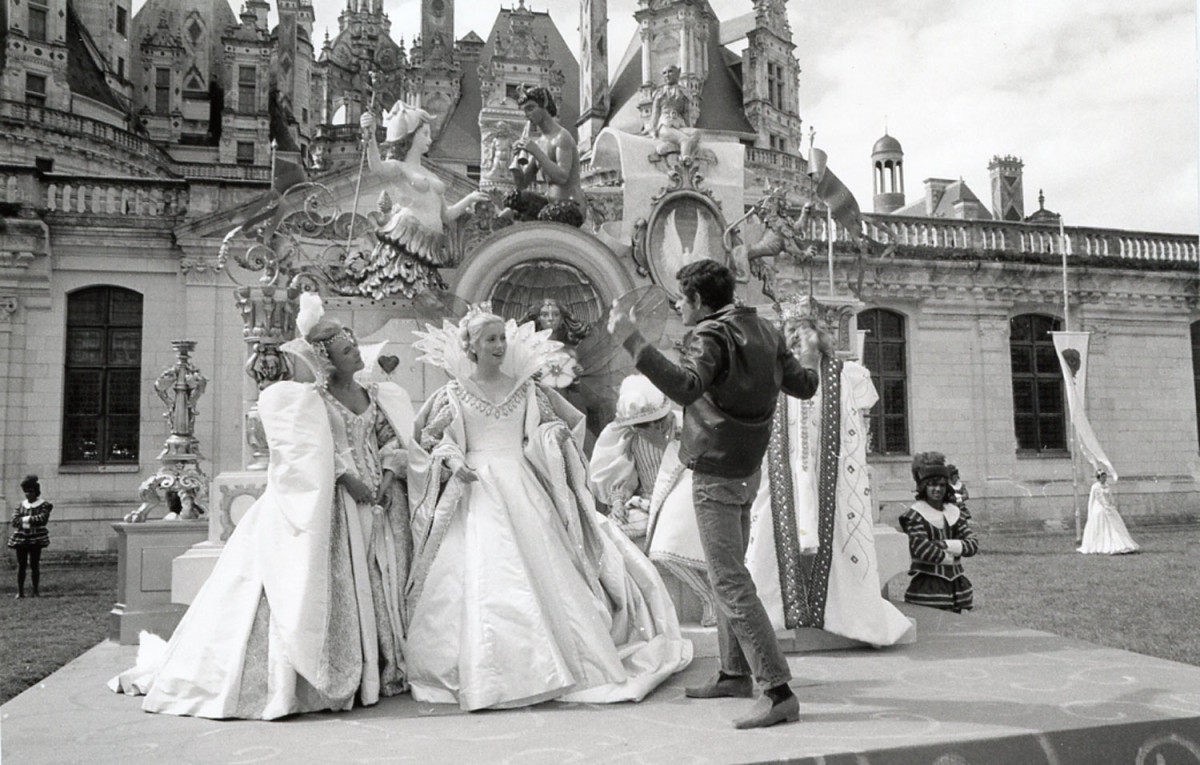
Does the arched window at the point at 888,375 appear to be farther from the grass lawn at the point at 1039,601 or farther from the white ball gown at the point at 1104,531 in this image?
the white ball gown at the point at 1104,531

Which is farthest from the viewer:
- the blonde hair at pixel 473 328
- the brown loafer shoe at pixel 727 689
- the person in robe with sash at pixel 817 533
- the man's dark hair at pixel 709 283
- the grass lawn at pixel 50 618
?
the grass lawn at pixel 50 618

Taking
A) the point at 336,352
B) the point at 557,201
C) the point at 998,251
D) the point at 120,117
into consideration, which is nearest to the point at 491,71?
the point at 120,117

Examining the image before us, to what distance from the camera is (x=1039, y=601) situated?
9.84 m

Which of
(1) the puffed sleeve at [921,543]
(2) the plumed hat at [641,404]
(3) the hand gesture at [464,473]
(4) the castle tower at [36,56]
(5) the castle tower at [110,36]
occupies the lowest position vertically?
(1) the puffed sleeve at [921,543]

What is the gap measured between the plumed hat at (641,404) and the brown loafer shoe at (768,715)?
2.41 metres

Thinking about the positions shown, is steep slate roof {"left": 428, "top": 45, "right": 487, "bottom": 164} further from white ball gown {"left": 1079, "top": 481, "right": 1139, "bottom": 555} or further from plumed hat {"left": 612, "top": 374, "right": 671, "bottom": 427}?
plumed hat {"left": 612, "top": 374, "right": 671, "bottom": 427}

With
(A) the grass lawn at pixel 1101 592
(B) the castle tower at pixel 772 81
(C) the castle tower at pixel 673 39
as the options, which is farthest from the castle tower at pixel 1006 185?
(A) the grass lawn at pixel 1101 592

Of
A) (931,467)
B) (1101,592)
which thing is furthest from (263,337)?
(1101,592)

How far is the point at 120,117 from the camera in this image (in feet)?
134

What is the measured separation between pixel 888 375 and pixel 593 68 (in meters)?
24.2

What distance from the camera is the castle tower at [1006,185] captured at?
4231cm

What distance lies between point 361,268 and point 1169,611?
790 cm

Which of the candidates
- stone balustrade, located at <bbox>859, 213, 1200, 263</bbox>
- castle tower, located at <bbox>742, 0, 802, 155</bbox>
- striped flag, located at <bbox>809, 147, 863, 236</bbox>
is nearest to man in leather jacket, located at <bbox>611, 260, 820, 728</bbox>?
striped flag, located at <bbox>809, 147, 863, 236</bbox>

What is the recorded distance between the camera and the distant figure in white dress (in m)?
15.1
